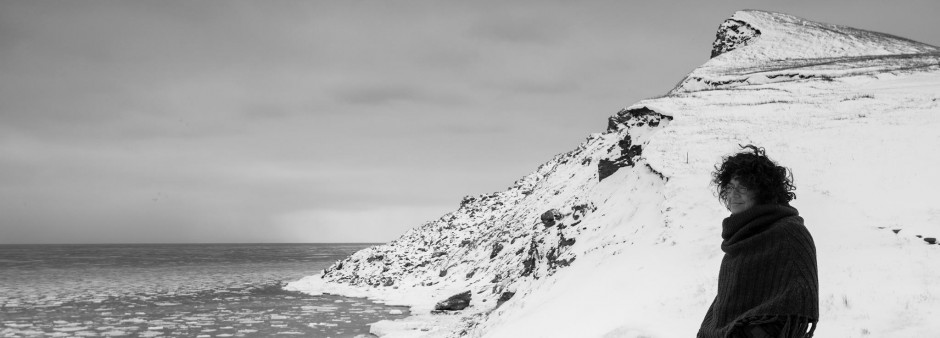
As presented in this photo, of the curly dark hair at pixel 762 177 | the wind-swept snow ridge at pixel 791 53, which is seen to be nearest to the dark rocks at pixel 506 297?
the curly dark hair at pixel 762 177

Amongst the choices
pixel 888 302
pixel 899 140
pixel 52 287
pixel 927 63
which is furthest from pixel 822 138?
pixel 52 287

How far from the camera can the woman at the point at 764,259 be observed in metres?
3.16

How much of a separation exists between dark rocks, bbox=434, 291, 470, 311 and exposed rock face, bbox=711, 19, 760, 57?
52.3m

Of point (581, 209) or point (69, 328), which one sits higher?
point (581, 209)

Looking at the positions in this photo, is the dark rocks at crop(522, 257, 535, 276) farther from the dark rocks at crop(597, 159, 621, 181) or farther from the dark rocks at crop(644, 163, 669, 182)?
the dark rocks at crop(644, 163, 669, 182)

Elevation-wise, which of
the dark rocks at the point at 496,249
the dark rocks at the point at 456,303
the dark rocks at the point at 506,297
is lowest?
the dark rocks at the point at 456,303

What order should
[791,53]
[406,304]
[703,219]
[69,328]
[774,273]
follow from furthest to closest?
[791,53]
[406,304]
[69,328]
[703,219]
[774,273]

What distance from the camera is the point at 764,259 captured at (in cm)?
324

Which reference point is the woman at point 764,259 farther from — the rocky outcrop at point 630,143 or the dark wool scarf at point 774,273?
the rocky outcrop at point 630,143

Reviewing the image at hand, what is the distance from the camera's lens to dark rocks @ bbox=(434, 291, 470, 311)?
34.2 meters

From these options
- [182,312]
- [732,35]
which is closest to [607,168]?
[182,312]

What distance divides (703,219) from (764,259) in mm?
15698

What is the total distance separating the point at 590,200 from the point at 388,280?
29.5m

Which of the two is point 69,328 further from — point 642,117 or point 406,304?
point 642,117
